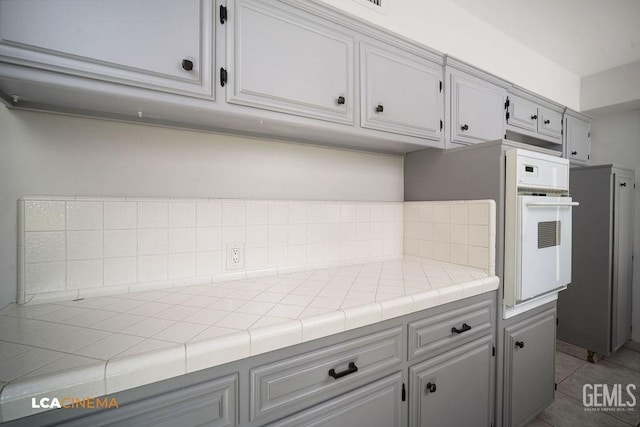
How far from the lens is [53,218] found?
3.24 feet

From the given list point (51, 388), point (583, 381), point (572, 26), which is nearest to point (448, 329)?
point (51, 388)

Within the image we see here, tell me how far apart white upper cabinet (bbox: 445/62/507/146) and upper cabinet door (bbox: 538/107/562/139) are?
23.2 inches

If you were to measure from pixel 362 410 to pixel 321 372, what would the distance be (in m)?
0.26

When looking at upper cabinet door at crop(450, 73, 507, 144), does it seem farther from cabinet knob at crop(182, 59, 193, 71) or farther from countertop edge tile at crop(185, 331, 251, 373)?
countertop edge tile at crop(185, 331, 251, 373)

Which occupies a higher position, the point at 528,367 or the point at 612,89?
the point at 612,89

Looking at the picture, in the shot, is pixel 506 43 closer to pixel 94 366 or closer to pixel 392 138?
pixel 392 138

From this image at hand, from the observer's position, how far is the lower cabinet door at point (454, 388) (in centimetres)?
110

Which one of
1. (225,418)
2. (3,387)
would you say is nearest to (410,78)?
(225,418)

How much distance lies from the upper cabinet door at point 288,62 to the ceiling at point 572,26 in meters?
1.41

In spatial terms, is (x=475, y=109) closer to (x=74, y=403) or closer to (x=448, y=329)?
(x=448, y=329)

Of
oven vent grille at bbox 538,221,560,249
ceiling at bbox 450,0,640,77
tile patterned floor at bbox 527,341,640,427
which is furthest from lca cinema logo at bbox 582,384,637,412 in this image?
ceiling at bbox 450,0,640,77

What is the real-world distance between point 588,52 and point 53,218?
4.00 meters

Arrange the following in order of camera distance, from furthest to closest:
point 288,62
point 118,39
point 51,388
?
point 288,62 < point 118,39 < point 51,388

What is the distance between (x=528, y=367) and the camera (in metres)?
1.54
